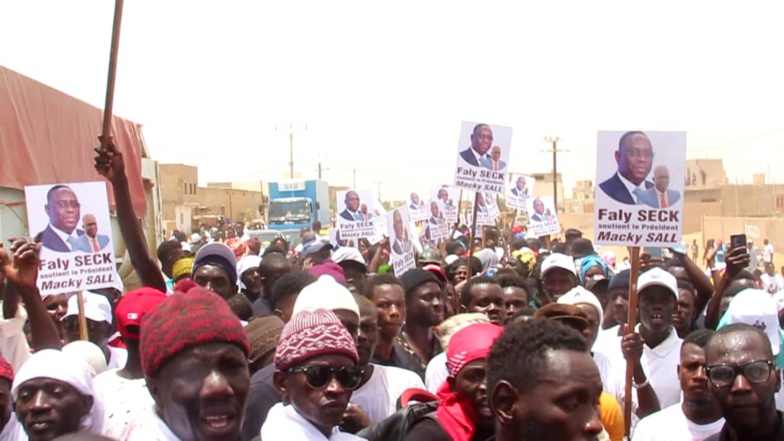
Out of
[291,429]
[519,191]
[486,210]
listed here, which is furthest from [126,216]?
[519,191]

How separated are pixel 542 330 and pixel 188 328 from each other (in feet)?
3.40

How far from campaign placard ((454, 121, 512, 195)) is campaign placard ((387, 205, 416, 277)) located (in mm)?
722

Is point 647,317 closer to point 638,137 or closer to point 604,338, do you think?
point 604,338

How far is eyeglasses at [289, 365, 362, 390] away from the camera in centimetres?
308

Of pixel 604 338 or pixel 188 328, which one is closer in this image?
pixel 188 328

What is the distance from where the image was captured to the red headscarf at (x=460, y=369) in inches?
125

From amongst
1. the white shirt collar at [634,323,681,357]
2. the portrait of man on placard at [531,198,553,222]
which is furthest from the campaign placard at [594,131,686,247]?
the portrait of man on placard at [531,198,553,222]

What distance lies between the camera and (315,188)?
35656mm

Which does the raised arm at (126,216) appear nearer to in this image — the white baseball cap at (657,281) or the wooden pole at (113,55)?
the wooden pole at (113,55)

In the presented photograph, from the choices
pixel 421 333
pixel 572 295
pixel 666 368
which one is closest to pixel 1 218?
pixel 421 333

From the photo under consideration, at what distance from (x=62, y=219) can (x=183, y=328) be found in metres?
3.93

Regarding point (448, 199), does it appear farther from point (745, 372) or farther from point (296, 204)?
point (296, 204)

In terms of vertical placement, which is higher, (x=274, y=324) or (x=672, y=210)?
(x=672, y=210)

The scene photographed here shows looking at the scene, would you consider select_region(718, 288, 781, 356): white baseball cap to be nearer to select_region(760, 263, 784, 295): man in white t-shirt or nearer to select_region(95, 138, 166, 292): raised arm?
select_region(95, 138, 166, 292): raised arm
